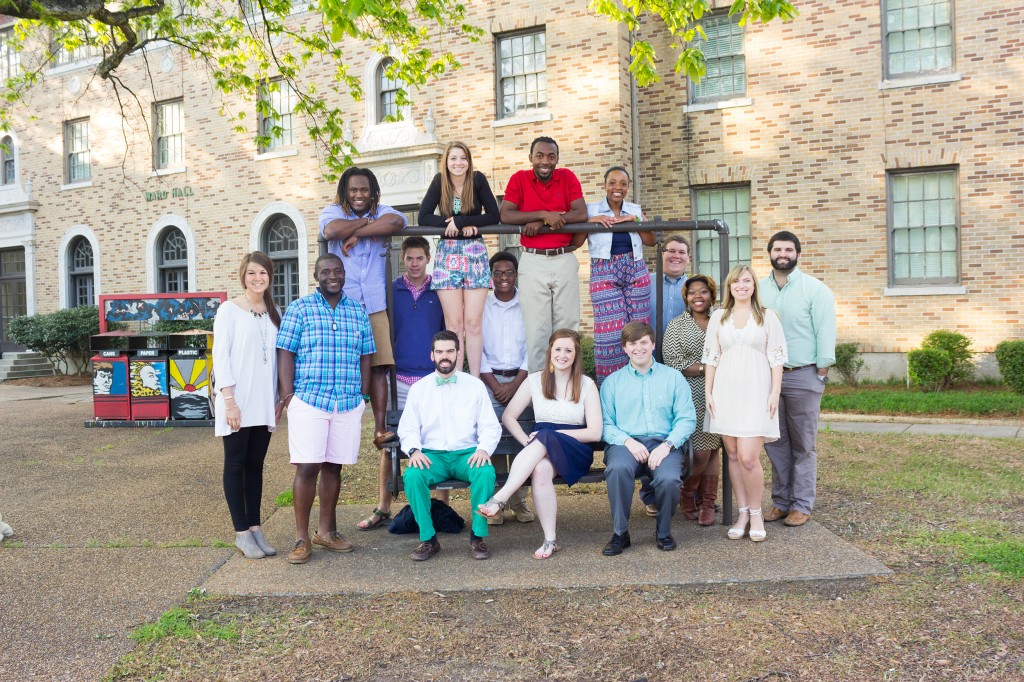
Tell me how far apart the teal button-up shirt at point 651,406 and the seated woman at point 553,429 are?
0.14 m

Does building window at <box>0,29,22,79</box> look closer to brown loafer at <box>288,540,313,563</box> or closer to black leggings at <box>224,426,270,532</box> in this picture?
black leggings at <box>224,426,270,532</box>

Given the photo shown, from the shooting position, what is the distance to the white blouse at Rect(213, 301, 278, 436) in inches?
213

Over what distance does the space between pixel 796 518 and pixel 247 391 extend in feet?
12.8

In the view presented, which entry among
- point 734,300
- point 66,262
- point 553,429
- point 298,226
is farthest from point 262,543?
point 66,262

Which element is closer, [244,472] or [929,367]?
[244,472]

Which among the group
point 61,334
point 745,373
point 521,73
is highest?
point 521,73

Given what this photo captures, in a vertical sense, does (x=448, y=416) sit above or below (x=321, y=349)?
below

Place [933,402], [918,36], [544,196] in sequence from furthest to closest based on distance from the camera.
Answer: [918,36] → [933,402] → [544,196]

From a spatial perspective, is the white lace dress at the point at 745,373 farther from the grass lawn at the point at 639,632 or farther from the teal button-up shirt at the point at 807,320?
the grass lawn at the point at 639,632

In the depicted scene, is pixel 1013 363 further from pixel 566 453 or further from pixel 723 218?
pixel 566 453

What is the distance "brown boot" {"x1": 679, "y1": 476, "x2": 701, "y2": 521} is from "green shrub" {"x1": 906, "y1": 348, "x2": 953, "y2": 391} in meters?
8.53

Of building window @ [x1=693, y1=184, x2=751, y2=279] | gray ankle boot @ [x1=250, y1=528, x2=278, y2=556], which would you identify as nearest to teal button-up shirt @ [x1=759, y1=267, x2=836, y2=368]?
gray ankle boot @ [x1=250, y1=528, x2=278, y2=556]

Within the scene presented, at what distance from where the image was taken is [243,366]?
216 inches

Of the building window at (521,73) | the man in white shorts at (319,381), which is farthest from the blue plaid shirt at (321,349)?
the building window at (521,73)
